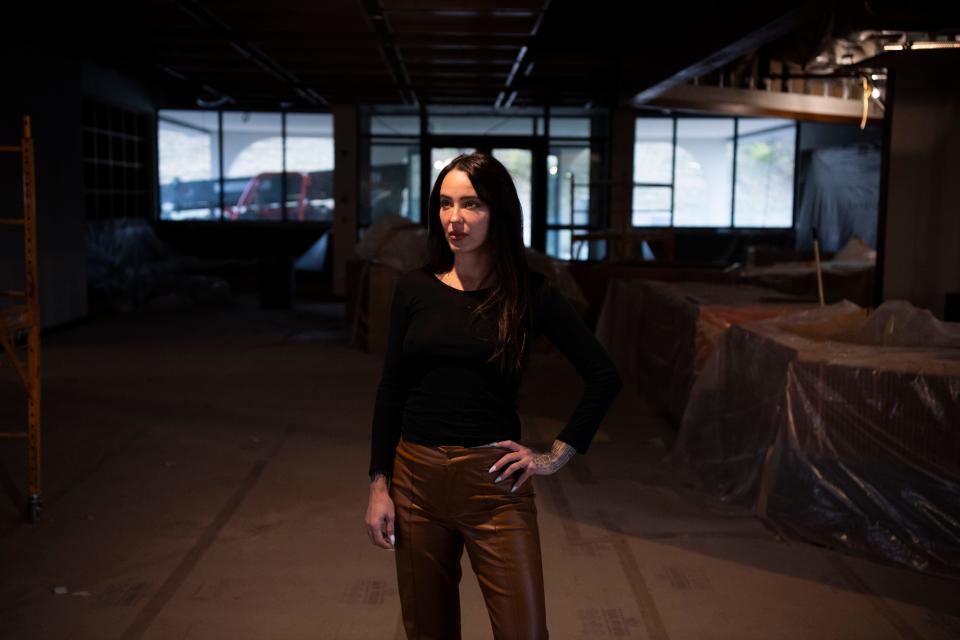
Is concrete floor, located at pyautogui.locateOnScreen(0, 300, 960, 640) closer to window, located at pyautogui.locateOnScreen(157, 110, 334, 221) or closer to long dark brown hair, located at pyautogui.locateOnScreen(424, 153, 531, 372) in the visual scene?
long dark brown hair, located at pyautogui.locateOnScreen(424, 153, 531, 372)

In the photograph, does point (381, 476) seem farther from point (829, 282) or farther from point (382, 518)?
point (829, 282)

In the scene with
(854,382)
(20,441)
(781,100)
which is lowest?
(20,441)

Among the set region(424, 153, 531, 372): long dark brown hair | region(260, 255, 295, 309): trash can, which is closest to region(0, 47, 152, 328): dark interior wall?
region(260, 255, 295, 309): trash can

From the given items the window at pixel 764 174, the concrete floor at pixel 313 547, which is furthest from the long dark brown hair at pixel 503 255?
the window at pixel 764 174

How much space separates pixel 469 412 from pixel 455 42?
24.7 ft

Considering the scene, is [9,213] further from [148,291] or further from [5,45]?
[148,291]

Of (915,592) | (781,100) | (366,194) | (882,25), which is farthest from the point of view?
(366,194)

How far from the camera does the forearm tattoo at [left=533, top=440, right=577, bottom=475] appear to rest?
6.91 feet

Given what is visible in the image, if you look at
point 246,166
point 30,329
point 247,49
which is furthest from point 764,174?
point 30,329

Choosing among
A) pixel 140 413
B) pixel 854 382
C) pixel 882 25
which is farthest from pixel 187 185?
pixel 854 382

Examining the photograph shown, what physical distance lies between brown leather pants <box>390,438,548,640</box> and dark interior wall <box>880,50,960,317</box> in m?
5.25

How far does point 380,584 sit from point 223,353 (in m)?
5.82

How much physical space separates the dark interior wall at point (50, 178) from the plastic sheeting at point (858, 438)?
7.03 metres

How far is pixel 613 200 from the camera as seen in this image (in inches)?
578
